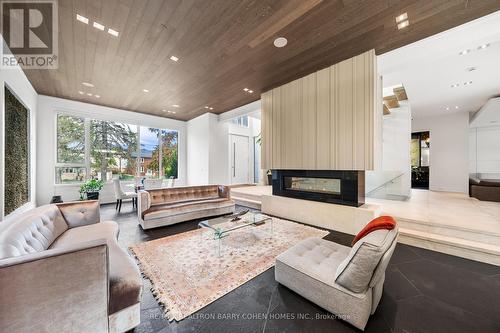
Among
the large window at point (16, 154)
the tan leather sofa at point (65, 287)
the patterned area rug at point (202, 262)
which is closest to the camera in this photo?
the tan leather sofa at point (65, 287)

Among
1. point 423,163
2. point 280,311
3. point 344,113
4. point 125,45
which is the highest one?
point 125,45

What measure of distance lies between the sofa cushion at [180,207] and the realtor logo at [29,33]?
3.29 m

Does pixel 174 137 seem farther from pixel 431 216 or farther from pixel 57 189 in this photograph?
pixel 431 216

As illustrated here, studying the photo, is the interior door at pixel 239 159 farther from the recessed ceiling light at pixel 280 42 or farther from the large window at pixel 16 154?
the large window at pixel 16 154

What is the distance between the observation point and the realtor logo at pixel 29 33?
2400 mm

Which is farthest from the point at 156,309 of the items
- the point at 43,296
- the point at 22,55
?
the point at 22,55

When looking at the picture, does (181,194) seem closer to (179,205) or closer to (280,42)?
(179,205)

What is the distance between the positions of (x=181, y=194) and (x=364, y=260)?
4.13m

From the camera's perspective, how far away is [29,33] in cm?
285

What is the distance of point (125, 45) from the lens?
124 inches

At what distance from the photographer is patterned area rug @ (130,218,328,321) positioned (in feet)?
5.99

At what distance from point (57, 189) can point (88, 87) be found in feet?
10.9

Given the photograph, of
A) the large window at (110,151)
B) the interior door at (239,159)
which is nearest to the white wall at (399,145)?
the interior door at (239,159)

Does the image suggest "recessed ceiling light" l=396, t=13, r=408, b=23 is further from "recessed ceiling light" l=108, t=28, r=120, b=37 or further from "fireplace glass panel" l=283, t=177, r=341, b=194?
"recessed ceiling light" l=108, t=28, r=120, b=37
